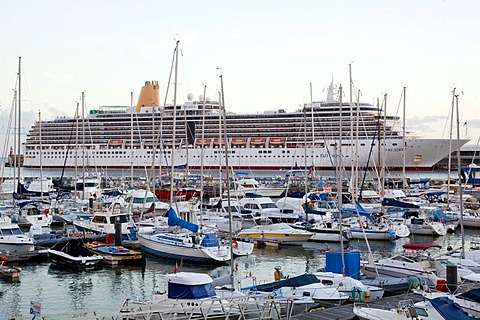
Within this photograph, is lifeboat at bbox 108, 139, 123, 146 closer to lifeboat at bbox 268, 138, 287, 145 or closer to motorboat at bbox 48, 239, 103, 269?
lifeboat at bbox 268, 138, 287, 145

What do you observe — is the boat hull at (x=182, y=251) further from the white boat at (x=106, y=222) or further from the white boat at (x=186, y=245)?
the white boat at (x=106, y=222)

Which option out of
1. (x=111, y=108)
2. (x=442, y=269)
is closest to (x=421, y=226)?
(x=442, y=269)

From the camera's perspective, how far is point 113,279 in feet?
69.4

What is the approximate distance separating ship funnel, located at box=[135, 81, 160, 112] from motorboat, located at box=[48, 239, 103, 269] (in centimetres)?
6351

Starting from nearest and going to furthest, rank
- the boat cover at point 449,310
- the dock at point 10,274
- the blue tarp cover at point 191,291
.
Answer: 1. the boat cover at point 449,310
2. the blue tarp cover at point 191,291
3. the dock at point 10,274

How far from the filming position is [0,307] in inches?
694

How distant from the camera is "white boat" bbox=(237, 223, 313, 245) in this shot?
27984 mm

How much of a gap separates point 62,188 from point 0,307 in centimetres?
3169

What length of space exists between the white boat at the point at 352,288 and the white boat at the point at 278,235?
11427mm

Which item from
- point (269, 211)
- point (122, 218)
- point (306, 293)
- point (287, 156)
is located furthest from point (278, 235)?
point (287, 156)

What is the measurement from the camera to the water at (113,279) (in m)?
18.2

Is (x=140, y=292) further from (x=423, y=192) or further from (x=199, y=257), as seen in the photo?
(x=423, y=192)

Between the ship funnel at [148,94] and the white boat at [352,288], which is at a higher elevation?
the ship funnel at [148,94]

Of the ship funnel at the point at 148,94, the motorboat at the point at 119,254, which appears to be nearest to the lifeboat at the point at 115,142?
the ship funnel at the point at 148,94
